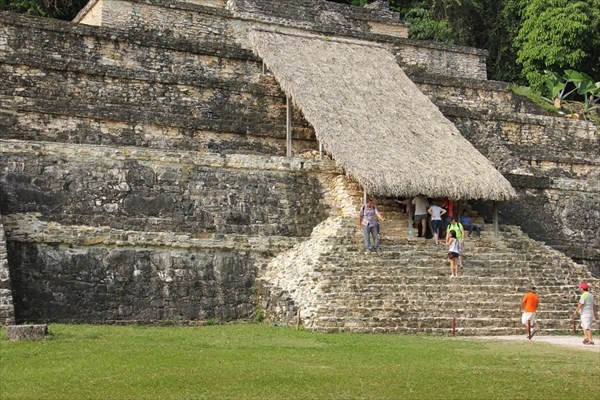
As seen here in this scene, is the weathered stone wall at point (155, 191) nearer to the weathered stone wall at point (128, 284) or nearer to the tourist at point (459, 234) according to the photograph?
the weathered stone wall at point (128, 284)

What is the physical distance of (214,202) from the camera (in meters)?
16.4

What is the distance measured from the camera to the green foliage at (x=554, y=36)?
89.4 ft

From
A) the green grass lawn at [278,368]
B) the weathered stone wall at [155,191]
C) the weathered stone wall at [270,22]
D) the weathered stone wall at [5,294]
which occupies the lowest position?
the green grass lawn at [278,368]

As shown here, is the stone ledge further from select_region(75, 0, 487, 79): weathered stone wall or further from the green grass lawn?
select_region(75, 0, 487, 79): weathered stone wall

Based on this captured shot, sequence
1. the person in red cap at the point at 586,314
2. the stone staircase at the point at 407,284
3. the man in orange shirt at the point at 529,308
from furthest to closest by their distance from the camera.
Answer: the stone staircase at the point at 407,284, the man in orange shirt at the point at 529,308, the person in red cap at the point at 586,314

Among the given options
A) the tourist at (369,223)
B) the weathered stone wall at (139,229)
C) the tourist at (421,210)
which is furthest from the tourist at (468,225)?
the weathered stone wall at (139,229)

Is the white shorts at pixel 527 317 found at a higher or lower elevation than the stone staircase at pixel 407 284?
lower

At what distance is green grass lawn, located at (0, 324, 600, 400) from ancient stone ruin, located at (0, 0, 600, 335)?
170cm

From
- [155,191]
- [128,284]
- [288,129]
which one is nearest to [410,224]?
[288,129]

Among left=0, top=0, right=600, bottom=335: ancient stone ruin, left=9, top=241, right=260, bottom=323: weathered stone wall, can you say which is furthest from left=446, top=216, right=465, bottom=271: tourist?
left=9, top=241, right=260, bottom=323: weathered stone wall

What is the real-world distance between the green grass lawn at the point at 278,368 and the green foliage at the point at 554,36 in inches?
625

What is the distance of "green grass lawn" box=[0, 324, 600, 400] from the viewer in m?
9.14

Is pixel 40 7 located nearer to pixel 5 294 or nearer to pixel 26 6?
pixel 26 6

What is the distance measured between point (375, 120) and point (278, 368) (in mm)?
8609
